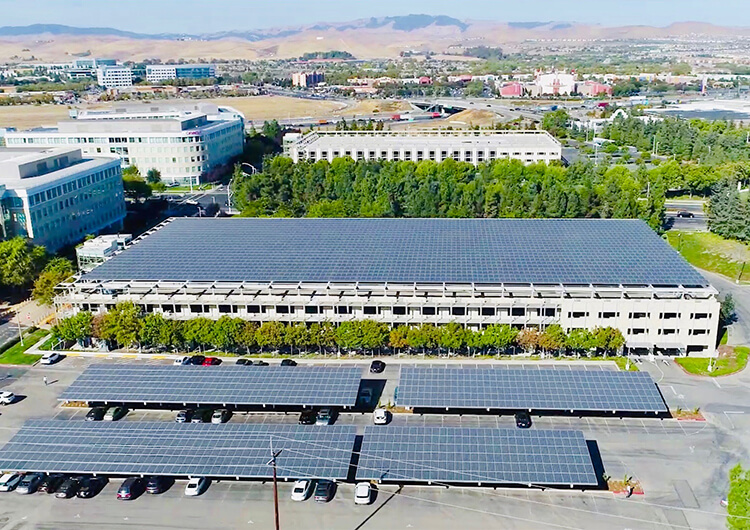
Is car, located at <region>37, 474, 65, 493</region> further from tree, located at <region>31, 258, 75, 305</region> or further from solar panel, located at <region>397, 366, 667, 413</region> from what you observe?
tree, located at <region>31, 258, 75, 305</region>

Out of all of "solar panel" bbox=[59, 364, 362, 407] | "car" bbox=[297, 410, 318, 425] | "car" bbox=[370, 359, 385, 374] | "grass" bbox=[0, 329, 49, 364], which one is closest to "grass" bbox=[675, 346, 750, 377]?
"car" bbox=[370, 359, 385, 374]

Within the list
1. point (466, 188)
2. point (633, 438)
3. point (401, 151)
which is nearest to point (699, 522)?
point (633, 438)

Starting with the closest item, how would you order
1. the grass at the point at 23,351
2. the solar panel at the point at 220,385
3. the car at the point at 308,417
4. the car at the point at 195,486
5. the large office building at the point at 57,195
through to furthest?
the car at the point at 195,486 < the car at the point at 308,417 < the solar panel at the point at 220,385 < the grass at the point at 23,351 < the large office building at the point at 57,195

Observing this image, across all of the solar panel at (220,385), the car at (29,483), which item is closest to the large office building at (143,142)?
the solar panel at (220,385)

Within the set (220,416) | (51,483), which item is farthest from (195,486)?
(51,483)

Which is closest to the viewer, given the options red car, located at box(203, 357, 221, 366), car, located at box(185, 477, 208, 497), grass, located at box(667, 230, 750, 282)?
car, located at box(185, 477, 208, 497)

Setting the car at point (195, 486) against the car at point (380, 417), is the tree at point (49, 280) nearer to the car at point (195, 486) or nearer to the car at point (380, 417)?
the car at point (195, 486)

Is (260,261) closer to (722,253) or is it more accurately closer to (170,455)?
(170,455)
